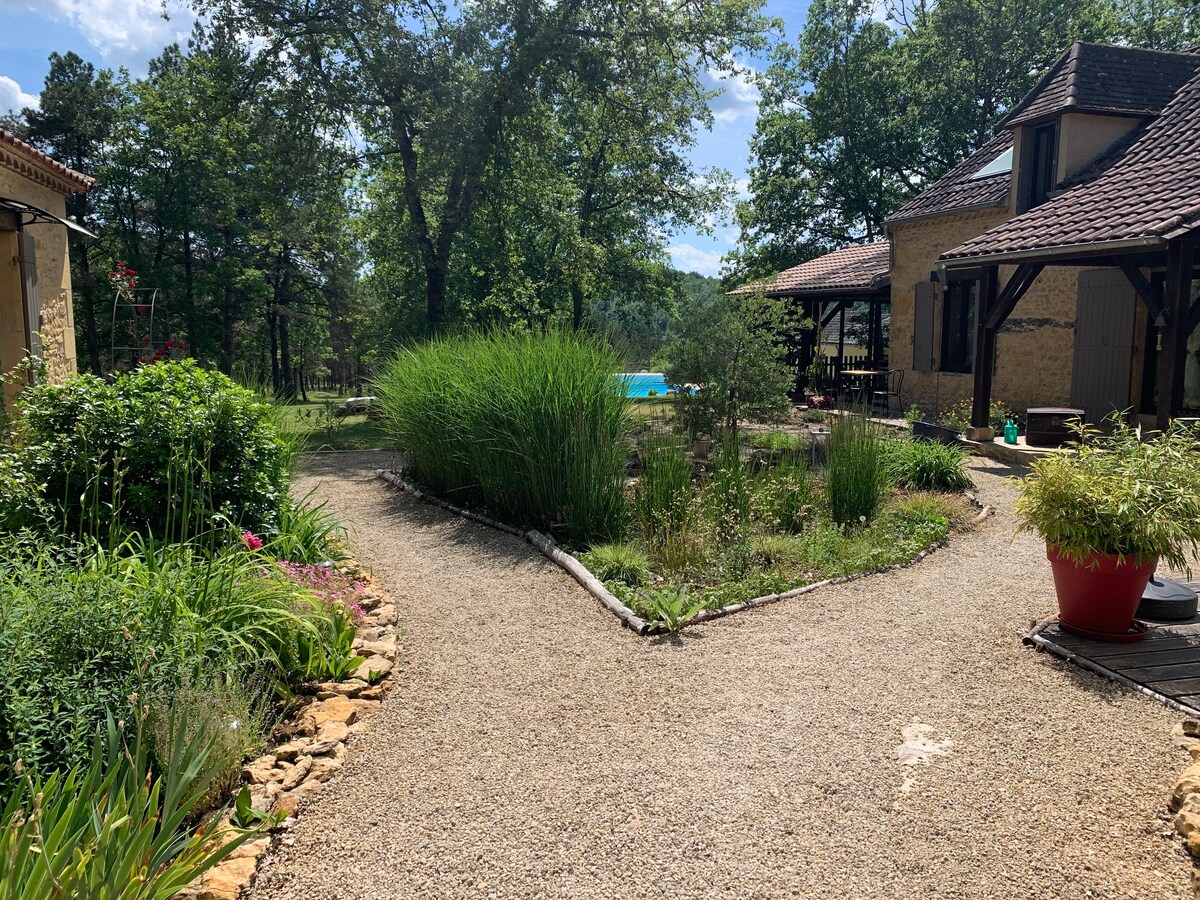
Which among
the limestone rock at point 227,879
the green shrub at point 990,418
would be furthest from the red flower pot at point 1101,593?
the green shrub at point 990,418

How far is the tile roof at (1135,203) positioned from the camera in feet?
26.6

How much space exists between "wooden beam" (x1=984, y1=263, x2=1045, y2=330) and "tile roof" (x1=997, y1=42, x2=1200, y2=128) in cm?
348

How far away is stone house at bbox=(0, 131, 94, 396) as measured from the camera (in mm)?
9348

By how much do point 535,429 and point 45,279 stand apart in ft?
26.5

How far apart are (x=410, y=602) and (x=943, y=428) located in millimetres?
8102

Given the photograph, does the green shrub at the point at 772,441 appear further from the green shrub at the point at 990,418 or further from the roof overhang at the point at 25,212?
the roof overhang at the point at 25,212

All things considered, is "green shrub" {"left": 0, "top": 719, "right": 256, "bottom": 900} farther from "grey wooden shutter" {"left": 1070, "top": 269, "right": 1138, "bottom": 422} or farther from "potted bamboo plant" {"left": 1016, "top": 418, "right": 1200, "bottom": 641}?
"grey wooden shutter" {"left": 1070, "top": 269, "right": 1138, "bottom": 422}

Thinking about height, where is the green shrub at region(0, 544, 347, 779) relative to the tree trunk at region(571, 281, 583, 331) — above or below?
below

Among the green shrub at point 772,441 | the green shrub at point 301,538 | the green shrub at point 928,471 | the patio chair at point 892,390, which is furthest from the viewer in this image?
the patio chair at point 892,390

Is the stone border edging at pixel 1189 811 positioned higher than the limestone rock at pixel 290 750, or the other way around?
the stone border edging at pixel 1189 811

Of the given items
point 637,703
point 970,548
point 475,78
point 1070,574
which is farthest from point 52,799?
point 475,78

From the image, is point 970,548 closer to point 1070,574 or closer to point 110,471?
point 1070,574

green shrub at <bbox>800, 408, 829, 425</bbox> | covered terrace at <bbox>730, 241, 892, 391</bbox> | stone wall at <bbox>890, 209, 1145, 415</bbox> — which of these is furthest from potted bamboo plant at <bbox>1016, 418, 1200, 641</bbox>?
covered terrace at <bbox>730, 241, 892, 391</bbox>

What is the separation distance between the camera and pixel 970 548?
632 centimetres
